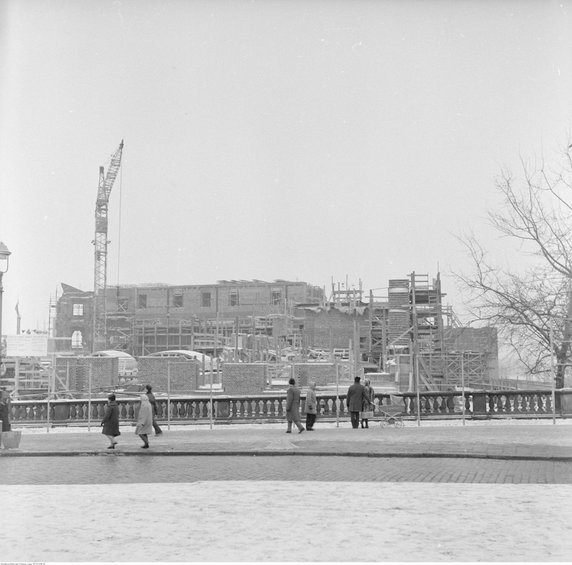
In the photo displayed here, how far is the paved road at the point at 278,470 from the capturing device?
1220 centimetres

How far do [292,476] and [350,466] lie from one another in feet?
5.57

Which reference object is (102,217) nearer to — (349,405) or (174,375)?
(174,375)

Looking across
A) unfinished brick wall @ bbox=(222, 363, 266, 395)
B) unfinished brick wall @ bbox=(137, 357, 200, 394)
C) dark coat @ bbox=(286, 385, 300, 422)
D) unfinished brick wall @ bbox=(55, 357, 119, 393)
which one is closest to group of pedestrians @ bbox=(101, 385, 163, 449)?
dark coat @ bbox=(286, 385, 300, 422)

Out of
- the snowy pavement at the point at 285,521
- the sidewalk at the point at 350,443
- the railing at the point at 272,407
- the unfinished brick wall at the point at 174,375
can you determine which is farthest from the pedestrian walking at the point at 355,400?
the unfinished brick wall at the point at 174,375

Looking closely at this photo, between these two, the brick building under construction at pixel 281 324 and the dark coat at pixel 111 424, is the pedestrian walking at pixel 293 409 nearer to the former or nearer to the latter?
the dark coat at pixel 111 424

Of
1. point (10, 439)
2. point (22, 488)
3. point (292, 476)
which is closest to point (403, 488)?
point (292, 476)

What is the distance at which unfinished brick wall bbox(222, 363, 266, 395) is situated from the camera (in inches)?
1455

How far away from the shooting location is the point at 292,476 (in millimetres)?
12500

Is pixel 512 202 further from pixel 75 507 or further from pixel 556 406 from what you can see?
pixel 75 507

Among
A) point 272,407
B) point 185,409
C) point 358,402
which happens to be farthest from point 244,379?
point 358,402

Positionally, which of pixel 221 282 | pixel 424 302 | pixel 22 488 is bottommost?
pixel 22 488

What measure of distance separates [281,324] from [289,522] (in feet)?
240

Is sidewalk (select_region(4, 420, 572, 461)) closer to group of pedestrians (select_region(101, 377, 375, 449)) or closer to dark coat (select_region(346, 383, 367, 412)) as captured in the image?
group of pedestrians (select_region(101, 377, 375, 449))

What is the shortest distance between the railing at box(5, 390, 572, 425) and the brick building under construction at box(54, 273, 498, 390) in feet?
54.6
